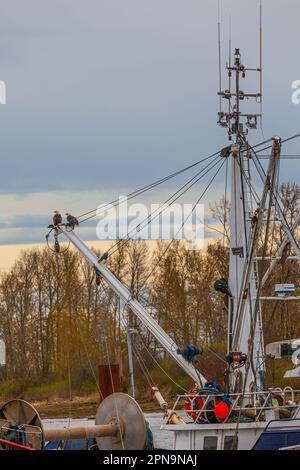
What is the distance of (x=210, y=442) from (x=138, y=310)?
261 inches

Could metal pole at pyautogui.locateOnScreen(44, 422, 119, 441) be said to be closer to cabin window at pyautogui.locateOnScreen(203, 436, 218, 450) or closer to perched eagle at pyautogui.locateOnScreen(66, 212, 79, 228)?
cabin window at pyautogui.locateOnScreen(203, 436, 218, 450)

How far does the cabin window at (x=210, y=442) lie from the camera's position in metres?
28.4

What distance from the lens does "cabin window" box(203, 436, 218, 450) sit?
93.1 feet

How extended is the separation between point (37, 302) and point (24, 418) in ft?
174

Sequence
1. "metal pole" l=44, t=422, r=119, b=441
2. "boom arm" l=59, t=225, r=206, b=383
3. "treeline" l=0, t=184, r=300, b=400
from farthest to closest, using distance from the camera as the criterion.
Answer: "treeline" l=0, t=184, r=300, b=400 < "boom arm" l=59, t=225, r=206, b=383 < "metal pole" l=44, t=422, r=119, b=441

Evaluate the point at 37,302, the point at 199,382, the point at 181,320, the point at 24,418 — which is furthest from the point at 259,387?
the point at 37,302

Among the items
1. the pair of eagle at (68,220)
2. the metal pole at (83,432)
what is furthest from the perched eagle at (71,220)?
the metal pole at (83,432)

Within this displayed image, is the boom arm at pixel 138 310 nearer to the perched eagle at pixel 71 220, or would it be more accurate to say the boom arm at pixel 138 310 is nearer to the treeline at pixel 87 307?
the perched eagle at pixel 71 220

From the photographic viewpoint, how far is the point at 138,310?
3419 centimetres

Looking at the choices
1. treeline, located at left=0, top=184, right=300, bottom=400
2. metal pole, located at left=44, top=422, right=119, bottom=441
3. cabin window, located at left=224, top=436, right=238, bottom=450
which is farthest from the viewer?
treeline, located at left=0, top=184, right=300, bottom=400

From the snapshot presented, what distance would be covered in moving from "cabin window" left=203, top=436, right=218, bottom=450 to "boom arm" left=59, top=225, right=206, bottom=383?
344 centimetres

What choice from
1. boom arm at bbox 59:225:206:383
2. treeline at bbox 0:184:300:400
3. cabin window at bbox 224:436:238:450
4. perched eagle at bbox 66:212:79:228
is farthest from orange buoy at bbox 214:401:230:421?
treeline at bbox 0:184:300:400

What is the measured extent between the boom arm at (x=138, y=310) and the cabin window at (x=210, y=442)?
344 centimetres
